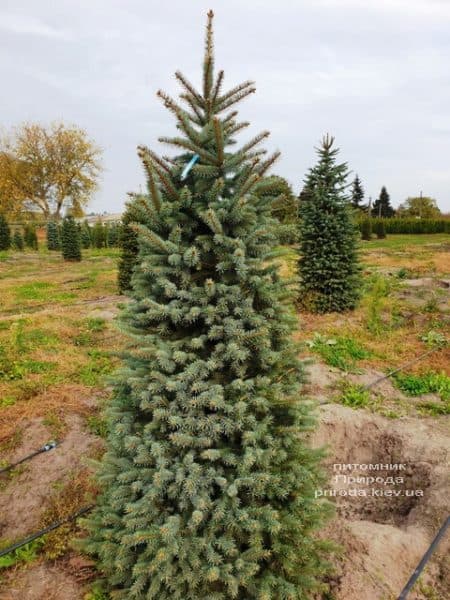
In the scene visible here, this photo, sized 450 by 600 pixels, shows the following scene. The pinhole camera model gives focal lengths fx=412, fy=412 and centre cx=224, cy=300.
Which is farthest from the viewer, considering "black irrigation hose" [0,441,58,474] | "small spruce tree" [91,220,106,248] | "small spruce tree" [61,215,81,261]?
"small spruce tree" [91,220,106,248]

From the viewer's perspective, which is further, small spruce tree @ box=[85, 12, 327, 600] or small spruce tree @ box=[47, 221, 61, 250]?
small spruce tree @ box=[47, 221, 61, 250]

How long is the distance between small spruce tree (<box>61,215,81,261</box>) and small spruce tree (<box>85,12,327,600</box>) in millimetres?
24855

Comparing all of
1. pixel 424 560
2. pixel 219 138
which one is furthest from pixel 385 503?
pixel 219 138

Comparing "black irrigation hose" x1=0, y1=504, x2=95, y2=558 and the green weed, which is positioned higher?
the green weed

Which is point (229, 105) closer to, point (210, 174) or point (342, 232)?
point (210, 174)

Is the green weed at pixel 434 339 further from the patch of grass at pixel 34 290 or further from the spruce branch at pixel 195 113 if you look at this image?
the patch of grass at pixel 34 290

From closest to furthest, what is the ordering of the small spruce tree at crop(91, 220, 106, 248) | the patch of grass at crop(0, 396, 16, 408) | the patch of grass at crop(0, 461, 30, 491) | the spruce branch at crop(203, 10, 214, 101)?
1. the spruce branch at crop(203, 10, 214, 101)
2. the patch of grass at crop(0, 461, 30, 491)
3. the patch of grass at crop(0, 396, 16, 408)
4. the small spruce tree at crop(91, 220, 106, 248)

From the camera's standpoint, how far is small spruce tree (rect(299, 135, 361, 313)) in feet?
34.7

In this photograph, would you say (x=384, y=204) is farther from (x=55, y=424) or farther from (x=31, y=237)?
(x=55, y=424)

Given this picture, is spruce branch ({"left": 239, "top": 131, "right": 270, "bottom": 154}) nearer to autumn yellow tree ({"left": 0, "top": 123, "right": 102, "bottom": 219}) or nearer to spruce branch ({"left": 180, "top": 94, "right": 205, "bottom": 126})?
spruce branch ({"left": 180, "top": 94, "right": 205, "bottom": 126})

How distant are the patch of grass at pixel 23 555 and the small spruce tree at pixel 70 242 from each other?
79.7 feet

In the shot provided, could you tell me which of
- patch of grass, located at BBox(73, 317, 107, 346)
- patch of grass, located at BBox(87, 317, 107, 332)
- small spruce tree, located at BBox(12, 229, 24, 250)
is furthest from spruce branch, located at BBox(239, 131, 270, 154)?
small spruce tree, located at BBox(12, 229, 24, 250)

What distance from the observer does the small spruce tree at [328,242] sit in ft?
34.7

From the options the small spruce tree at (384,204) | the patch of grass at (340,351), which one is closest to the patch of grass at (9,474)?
the patch of grass at (340,351)
